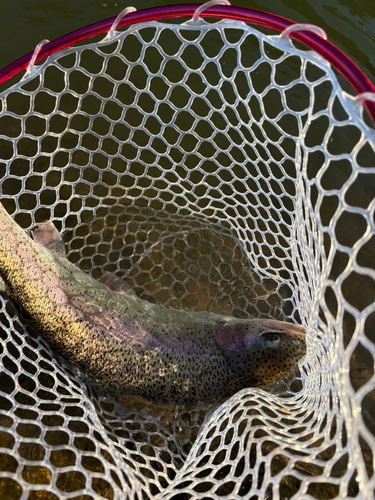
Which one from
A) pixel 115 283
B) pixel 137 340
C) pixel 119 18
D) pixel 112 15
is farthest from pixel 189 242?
pixel 112 15

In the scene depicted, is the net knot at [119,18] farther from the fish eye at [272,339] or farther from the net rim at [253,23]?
the fish eye at [272,339]

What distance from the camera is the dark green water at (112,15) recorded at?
472cm

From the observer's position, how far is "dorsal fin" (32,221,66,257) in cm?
345

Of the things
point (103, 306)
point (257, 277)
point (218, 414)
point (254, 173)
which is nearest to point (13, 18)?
point (254, 173)

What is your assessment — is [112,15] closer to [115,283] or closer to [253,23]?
[253,23]

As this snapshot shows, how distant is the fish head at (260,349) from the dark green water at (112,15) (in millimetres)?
3845

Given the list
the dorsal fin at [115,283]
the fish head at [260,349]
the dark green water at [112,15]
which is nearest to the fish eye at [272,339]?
the fish head at [260,349]

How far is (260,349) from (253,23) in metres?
2.18

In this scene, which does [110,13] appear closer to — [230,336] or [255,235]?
[255,235]

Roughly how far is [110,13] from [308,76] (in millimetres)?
2615

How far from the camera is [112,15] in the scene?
489 cm

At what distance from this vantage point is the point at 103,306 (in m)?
3.13

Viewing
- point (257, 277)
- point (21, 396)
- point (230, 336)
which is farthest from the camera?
point (257, 277)

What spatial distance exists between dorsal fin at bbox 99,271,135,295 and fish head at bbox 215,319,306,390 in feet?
3.20
